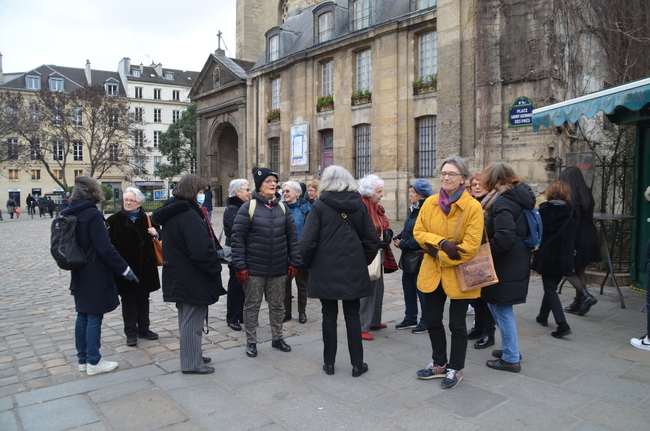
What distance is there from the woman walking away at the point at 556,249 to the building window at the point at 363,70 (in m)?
16.4

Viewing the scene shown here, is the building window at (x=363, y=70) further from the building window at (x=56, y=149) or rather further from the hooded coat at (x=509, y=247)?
the building window at (x=56, y=149)

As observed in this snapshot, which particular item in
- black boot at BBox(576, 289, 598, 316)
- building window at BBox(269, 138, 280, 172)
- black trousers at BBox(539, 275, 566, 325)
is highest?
building window at BBox(269, 138, 280, 172)

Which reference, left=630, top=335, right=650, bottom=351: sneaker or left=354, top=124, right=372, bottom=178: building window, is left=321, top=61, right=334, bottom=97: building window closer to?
left=354, top=124, right=372, bottom=178: building window

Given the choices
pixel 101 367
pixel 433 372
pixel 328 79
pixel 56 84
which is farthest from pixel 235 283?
pixel 56 84

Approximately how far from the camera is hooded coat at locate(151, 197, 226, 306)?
172 inches

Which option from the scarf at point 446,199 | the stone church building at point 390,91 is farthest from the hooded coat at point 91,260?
the stone church building at point 390,91

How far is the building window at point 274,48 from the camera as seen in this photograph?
85.8 feet

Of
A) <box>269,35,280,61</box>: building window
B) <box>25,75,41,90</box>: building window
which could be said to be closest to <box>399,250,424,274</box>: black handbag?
<box>269,35,280,61</box>: building window

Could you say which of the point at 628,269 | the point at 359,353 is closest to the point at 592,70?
the point at 628,269

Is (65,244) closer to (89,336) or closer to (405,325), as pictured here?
(89,336)

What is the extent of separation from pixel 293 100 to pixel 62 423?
72.5ft

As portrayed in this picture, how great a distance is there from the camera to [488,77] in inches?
512

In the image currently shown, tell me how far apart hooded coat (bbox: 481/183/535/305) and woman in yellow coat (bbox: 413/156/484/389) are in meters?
0.41

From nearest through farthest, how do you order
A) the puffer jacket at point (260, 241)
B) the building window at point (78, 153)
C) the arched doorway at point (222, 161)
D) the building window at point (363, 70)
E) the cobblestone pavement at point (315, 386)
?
the cobblestone pavement at point (315, 386) → the puffer jacket at point (260, 241) → the building window at point (363, 70) → the arched doorway at point (222, 161) → the building window at point (78, 153)
